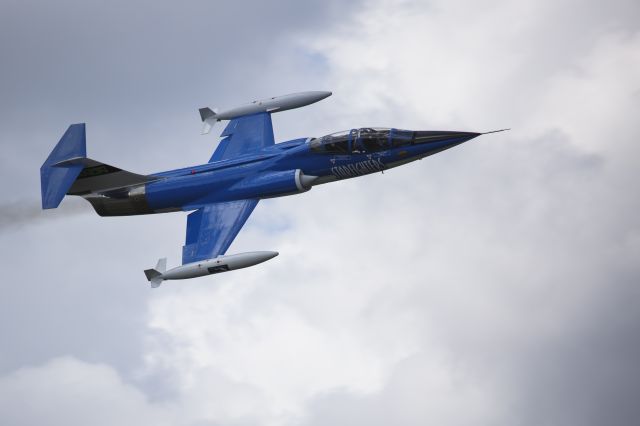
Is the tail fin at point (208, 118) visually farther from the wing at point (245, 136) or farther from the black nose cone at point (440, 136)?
the black nose cone at point (440, 136)

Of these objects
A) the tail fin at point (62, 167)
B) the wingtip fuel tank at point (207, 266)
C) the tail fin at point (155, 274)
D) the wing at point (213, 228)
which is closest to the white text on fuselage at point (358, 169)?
the wing at point (213, 228)

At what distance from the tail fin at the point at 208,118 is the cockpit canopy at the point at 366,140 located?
22.6ft

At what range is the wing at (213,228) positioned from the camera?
4375 cm

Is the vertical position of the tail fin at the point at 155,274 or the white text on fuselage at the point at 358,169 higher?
the white text on fuselage at the point at 358,169

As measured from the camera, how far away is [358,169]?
44188mm

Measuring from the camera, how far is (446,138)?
4303 cm

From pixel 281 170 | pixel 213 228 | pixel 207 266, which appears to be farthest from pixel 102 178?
pixel 281 170

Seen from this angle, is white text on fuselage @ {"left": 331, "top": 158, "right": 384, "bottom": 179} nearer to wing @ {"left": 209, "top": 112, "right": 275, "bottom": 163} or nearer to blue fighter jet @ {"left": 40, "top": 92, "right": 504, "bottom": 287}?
blue fighter jet @ {"left": 40, "top": 92, "right": 504, "bottom": 287}

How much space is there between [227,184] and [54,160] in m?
7.08

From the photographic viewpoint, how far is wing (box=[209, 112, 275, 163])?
4769cm

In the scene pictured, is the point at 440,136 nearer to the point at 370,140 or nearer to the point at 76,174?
the point at 370,140

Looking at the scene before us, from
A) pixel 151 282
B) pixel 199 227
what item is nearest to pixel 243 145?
pixel 199 227

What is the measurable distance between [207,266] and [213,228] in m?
2.36

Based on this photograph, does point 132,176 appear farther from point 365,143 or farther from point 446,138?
point 446,138
